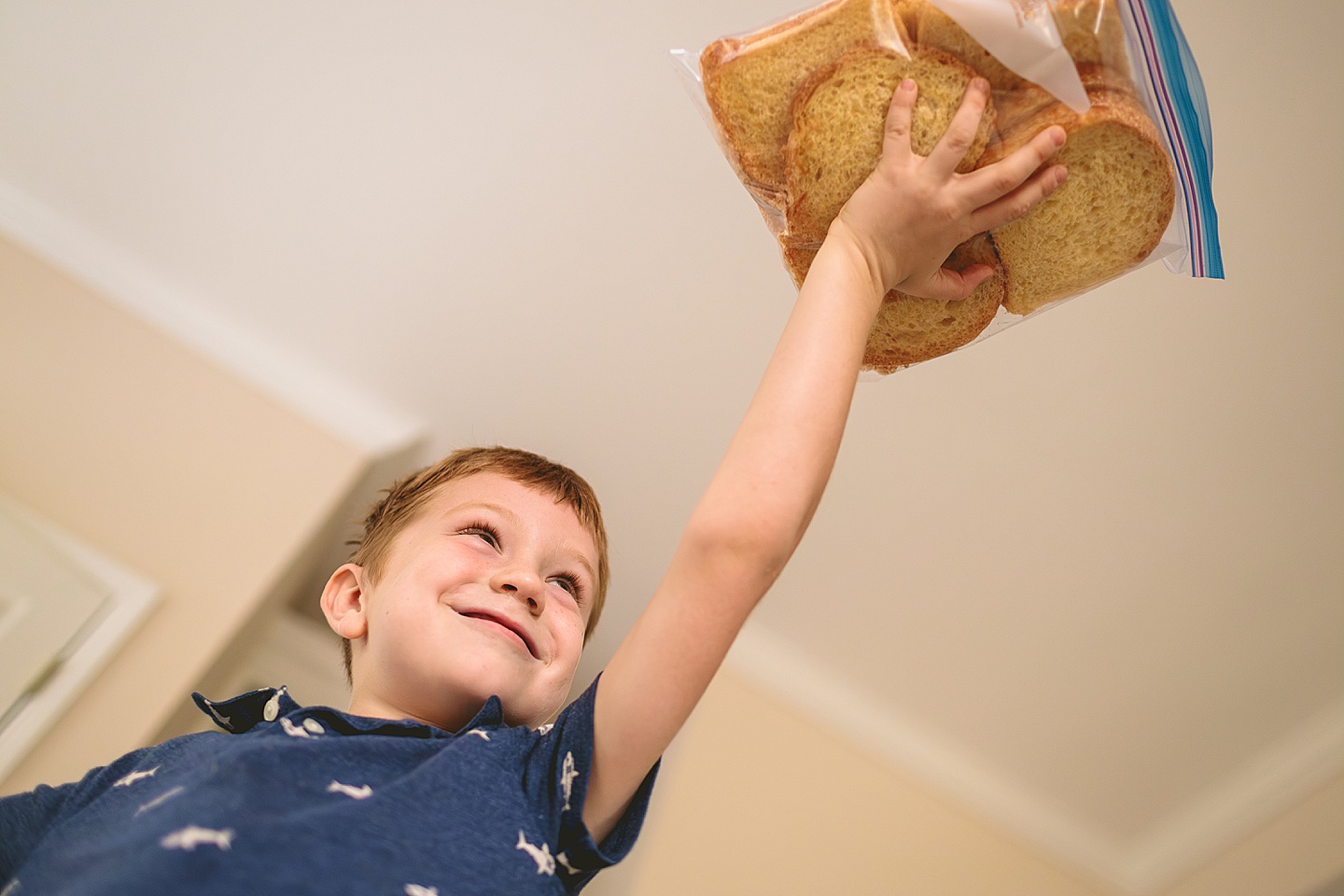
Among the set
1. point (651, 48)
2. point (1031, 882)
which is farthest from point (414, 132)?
point (1031, 882)

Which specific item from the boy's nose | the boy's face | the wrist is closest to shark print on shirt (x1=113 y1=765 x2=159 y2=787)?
the boy's face

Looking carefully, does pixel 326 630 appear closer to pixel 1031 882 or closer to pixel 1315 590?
pixel 1031 882

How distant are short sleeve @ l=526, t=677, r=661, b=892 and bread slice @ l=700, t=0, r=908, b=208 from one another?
1.31 feet

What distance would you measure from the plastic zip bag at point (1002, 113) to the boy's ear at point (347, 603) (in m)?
0.48

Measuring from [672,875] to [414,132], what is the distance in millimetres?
1429

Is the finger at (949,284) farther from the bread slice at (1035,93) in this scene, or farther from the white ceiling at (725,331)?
the white ceiling at (725,331)

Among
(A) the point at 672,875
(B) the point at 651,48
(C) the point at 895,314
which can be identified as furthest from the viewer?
(A) the point at 672,875

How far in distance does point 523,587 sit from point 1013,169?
455mm

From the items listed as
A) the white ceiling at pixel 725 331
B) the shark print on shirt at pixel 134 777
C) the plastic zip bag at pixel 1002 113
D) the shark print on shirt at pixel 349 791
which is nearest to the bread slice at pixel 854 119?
the plastic zip bag at pixel 1002 113

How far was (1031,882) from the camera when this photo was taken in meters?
2.07

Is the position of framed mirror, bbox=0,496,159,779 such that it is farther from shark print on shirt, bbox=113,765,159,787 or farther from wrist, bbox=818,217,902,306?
wrist, bbox=818,217,902,306

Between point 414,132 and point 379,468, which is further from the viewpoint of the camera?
point 379,468

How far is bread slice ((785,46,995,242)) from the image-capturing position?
62 cm

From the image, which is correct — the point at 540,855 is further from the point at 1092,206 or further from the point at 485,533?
the point at 1092,206
